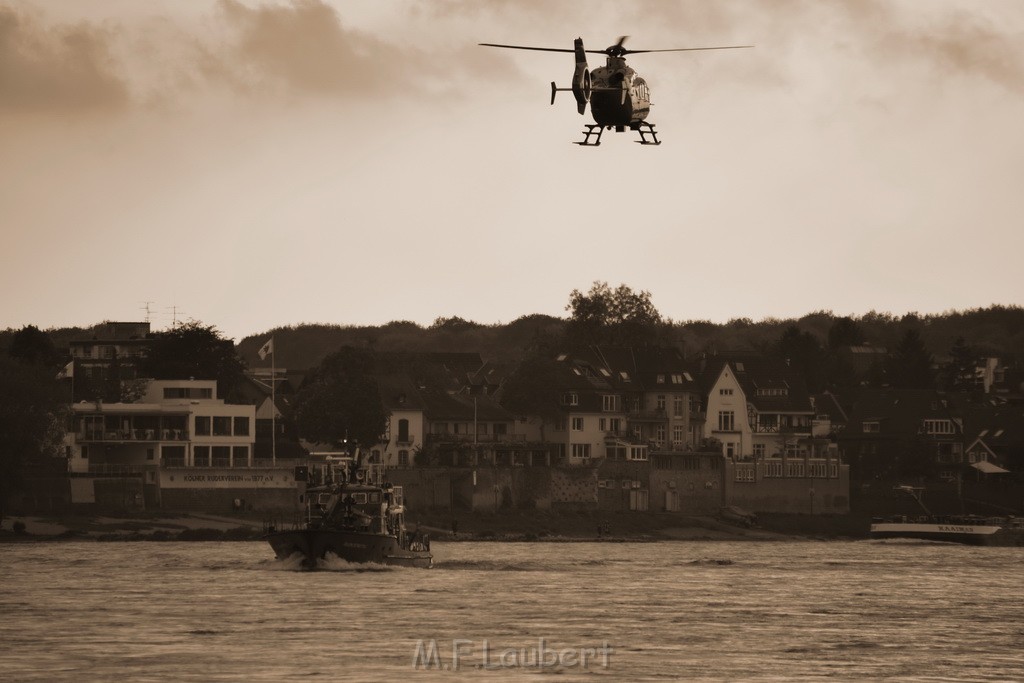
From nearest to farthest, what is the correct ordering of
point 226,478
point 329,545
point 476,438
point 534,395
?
point 329,545 → point 226,478 → point 476,438 → point 534,395

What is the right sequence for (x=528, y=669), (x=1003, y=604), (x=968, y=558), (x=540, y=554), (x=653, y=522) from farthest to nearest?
(x=653, y=522)
(x=968, y=558)
(x=540, y=554)
(x=1003, y=604)
(x=528, y=669)

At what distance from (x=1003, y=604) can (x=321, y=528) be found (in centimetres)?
2745

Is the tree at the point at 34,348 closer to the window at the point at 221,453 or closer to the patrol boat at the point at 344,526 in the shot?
the window at the point at 221,453

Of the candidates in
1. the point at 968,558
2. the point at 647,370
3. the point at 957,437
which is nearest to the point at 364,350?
the point at 647,370

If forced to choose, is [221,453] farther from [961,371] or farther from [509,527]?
[961,371]

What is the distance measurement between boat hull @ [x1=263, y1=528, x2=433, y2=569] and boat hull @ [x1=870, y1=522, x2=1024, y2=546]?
51710 millimetres

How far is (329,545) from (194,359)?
7385 centimetres

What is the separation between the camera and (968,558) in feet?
373

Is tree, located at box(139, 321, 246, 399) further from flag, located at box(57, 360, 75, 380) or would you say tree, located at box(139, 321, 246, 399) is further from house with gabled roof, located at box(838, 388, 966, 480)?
house with gabled roof, located at box(838, 388, 966, 480)

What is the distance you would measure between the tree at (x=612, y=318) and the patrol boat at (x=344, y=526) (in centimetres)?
8306

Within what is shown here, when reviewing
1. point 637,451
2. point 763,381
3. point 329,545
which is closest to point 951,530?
point 637,451

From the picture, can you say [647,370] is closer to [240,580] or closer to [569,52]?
[240,580]

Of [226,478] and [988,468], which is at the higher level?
[988,468]

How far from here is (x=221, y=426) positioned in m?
132
